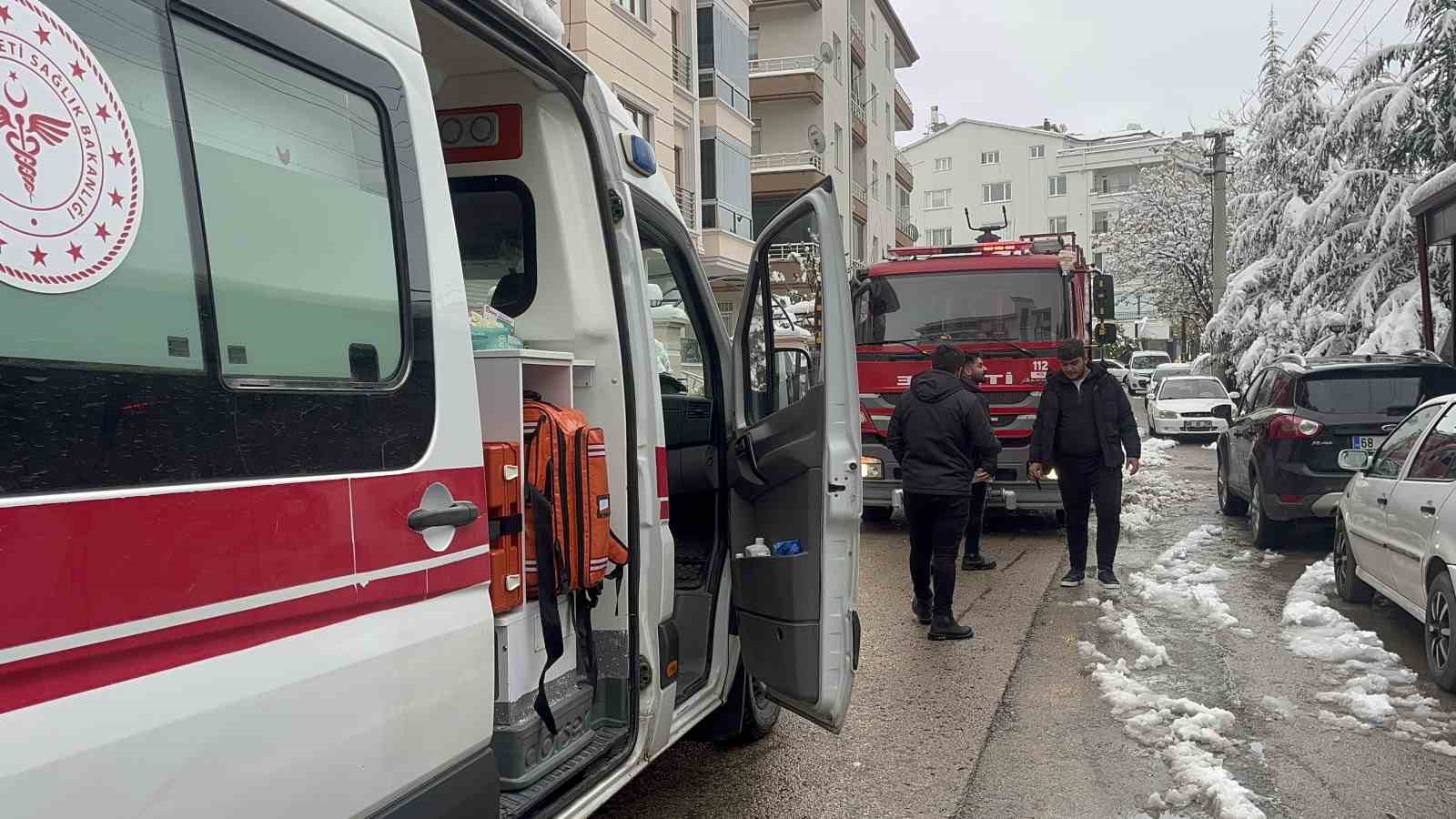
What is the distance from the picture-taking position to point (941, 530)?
22.4ft

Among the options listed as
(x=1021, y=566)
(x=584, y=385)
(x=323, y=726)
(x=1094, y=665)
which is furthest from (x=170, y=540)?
(x=1021, y=566)

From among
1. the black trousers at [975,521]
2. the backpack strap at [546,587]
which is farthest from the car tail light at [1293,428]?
the backpack strap at [546,587]

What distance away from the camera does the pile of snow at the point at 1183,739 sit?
416 centimetres

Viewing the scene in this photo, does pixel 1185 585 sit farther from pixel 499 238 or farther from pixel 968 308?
pixel 499 238

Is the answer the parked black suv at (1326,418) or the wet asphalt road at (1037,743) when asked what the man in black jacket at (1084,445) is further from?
the parked black suv at (1326,418)

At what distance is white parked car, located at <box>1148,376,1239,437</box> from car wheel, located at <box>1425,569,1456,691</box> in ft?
55.9

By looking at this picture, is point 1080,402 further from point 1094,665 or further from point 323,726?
point 323,726

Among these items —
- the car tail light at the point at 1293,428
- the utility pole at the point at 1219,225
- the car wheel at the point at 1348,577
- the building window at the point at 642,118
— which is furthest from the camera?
Result: the utility pole at the point at 1219,225

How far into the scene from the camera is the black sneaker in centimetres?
679

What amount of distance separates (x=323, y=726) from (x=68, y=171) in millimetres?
1053

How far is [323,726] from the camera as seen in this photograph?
6.84 ft

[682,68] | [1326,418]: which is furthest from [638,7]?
[1326,418]

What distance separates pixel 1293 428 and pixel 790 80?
26.4m

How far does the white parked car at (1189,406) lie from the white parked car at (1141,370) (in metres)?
14.4
